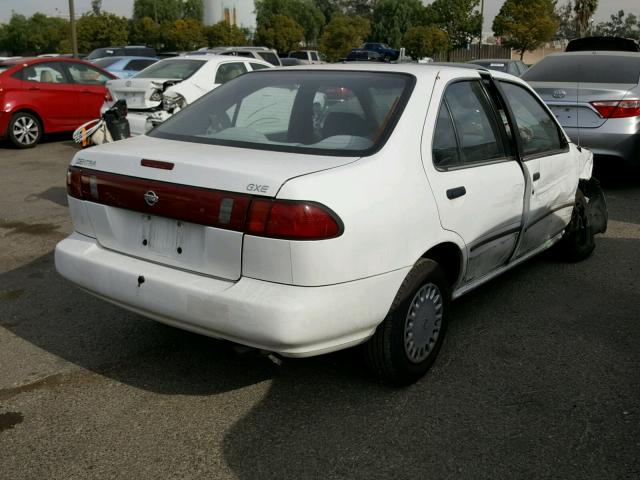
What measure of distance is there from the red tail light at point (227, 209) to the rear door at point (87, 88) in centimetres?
1024

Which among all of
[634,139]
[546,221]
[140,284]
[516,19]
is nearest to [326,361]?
[140,284]

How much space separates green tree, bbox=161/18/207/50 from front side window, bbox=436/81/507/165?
56.5 metres

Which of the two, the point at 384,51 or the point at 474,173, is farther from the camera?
the point at 384,51

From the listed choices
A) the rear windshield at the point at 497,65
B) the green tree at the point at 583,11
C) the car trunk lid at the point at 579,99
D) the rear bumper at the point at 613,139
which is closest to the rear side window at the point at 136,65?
the rear windshield at the point at 497,65

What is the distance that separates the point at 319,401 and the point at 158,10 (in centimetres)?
9181

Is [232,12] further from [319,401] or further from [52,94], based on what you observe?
[319,401]

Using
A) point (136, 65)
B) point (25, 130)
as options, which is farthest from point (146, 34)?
point (25, 130)

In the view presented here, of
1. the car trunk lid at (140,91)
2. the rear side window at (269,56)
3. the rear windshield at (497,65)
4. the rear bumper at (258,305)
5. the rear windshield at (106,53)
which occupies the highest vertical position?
the rear windshield at (106,53)

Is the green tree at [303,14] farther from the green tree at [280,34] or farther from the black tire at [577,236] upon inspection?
the black tire at [577,236]

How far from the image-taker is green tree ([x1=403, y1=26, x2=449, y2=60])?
4803 centimetres

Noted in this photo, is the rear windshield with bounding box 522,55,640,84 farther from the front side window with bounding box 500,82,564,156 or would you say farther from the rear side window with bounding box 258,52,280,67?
the rear side window with bounding box 258,52,280,67

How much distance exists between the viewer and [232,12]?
105812 millimetres

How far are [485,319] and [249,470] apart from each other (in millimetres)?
2165

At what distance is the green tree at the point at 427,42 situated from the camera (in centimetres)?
4803
